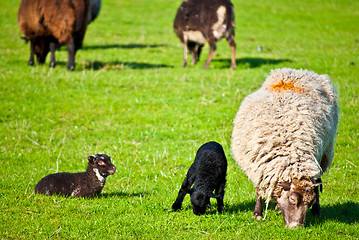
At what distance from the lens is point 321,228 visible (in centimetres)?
532

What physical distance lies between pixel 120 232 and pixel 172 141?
4.55m

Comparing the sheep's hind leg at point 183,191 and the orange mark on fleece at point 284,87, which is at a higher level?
the orange mark on fleece at point 284,87

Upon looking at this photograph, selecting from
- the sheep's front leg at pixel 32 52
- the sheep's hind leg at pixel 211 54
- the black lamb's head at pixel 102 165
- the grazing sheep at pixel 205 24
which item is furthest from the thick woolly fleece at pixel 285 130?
the sheep's front leg at pixel 32 52

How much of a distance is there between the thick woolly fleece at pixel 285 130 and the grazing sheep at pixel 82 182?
209cm

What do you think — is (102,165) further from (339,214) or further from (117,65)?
(117,65)

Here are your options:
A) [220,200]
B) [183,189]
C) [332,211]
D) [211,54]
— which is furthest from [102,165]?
[211,54]

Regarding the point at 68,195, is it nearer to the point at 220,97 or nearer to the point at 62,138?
the point at 62,138

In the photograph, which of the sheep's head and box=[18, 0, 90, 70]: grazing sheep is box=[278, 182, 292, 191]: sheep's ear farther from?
box=[18, 0, 90, 70]: grazing sheep

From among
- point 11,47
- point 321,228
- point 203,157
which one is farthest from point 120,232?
point 11,47

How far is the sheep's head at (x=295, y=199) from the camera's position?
495 cm

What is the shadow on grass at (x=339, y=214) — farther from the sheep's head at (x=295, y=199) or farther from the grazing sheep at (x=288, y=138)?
the sheep's head at (x=295, y=199)

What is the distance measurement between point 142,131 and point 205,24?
756 cm

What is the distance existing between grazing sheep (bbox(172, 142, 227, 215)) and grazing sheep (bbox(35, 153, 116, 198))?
4.26ft

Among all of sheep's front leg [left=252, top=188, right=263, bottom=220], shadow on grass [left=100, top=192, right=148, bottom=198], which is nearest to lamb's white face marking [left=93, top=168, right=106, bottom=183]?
shadow on grass [left=100, top=192, right=148, bottom=198]
